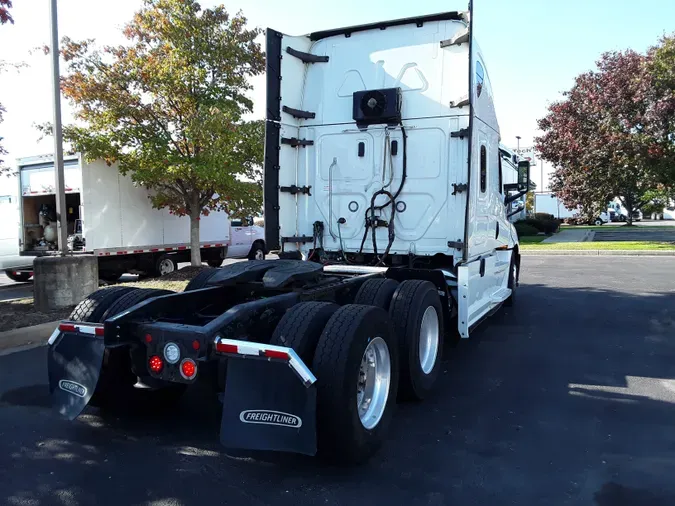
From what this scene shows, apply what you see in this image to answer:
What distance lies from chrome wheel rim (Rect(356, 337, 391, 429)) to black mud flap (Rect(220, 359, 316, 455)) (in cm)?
65

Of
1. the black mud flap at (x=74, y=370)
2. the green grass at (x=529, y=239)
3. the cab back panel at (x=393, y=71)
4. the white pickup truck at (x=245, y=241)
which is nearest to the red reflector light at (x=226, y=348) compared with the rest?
the black mud flap at (x=74, y=370)

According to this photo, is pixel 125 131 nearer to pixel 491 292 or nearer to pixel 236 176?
pixel 236 176

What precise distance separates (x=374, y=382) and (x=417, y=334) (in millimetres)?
922

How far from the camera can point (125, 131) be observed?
1209 centimetres

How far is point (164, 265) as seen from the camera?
581 inches

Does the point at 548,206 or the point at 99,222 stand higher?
the point at 548,206

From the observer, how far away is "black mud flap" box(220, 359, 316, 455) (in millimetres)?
3176

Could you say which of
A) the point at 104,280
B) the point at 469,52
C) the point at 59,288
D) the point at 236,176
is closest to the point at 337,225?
the point at 469,52

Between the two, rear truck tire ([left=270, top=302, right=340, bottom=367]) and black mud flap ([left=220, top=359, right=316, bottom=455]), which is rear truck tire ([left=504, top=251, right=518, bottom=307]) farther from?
black mud flap ([left=220, top=359, right=316, bottom=455])

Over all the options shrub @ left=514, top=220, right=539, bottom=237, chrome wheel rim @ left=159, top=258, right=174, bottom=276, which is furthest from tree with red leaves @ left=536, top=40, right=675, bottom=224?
chrome wheel rim @ left=159, top=258, right=174, bottom=276

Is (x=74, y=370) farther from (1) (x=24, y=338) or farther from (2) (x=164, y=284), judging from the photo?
(2) (x=164, y=284)

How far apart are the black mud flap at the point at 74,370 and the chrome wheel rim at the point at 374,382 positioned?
6.09ft

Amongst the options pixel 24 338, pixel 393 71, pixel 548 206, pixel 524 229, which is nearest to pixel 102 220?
pixel 24 338

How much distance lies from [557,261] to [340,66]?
13.5 m
